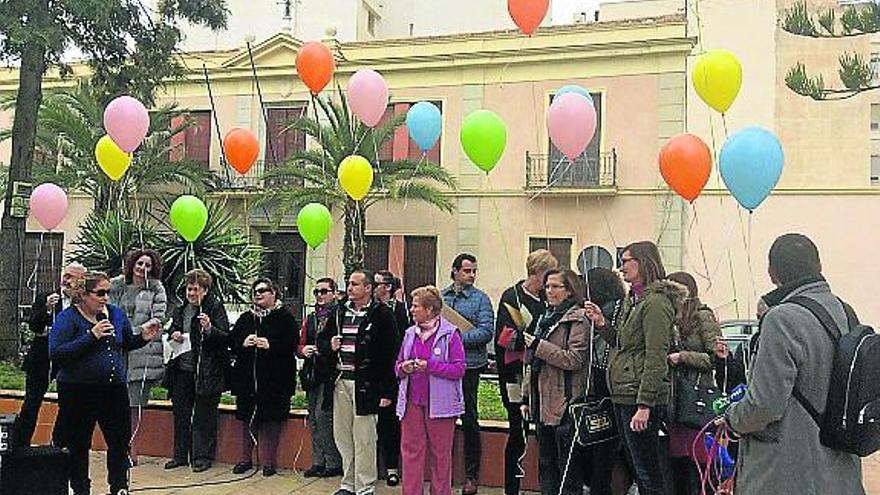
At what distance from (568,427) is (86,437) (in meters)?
2.96

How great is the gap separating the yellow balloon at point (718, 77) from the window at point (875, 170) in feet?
45.3

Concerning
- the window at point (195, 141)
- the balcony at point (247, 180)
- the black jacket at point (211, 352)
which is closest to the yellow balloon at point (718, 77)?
the black jacket at point (211, 352)

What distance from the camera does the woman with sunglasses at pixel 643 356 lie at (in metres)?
4.86

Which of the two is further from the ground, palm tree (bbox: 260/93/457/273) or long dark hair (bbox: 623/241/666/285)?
palm tree (bbox: 260/93/457/273)

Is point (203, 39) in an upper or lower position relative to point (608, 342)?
upper

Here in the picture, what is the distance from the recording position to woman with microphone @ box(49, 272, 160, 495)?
553cm

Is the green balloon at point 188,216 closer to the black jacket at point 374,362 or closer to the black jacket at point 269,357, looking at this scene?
the black jacket at point 269,357

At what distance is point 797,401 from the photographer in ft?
11.3

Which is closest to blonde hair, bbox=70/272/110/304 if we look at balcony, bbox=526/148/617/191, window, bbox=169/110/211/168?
balcony, bbox=526/148/617/191

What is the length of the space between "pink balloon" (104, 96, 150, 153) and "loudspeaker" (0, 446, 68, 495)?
3.17 metres

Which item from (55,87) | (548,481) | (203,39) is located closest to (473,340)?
(548,481)

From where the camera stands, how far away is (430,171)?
1981cm

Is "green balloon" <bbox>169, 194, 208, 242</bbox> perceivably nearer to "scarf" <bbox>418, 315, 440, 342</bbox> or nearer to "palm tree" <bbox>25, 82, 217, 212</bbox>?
"scarf" <bbox>418, 315, 440, 342</bbox>

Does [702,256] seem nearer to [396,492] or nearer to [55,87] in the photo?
[396,492]
